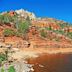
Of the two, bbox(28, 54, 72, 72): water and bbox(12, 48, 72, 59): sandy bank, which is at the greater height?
bbox(12, 48, 72, 59): sandy bank

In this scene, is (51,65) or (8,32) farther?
(8,32)

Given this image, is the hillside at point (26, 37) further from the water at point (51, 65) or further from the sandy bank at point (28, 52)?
the water at point (51, 65)

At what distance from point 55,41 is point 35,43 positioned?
1458 centimetres

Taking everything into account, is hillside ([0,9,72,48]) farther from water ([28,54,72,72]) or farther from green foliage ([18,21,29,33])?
water ([28,54,72,72])

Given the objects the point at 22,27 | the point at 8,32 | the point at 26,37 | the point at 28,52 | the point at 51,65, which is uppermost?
the point at 22,27

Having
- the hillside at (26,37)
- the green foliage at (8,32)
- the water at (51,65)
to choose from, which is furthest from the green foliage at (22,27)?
the water at (51,65)

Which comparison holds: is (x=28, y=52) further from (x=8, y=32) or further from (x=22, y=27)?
(x=22, y=27)

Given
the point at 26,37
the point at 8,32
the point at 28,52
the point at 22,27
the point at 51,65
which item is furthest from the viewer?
the point at 22,27

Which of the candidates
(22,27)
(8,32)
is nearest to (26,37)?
(22,27)

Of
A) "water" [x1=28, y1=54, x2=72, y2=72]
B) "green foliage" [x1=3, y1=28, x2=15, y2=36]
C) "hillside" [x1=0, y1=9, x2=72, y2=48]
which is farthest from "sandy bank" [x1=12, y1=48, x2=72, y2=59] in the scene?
"green foliage" [x1=3, y1=28, x2=15, y2=36]

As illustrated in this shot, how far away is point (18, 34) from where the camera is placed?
107m

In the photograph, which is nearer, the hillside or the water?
the water

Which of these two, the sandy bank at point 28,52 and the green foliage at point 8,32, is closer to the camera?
the sandy bank at point 28,52

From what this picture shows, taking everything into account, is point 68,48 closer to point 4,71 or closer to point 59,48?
point 59,48
